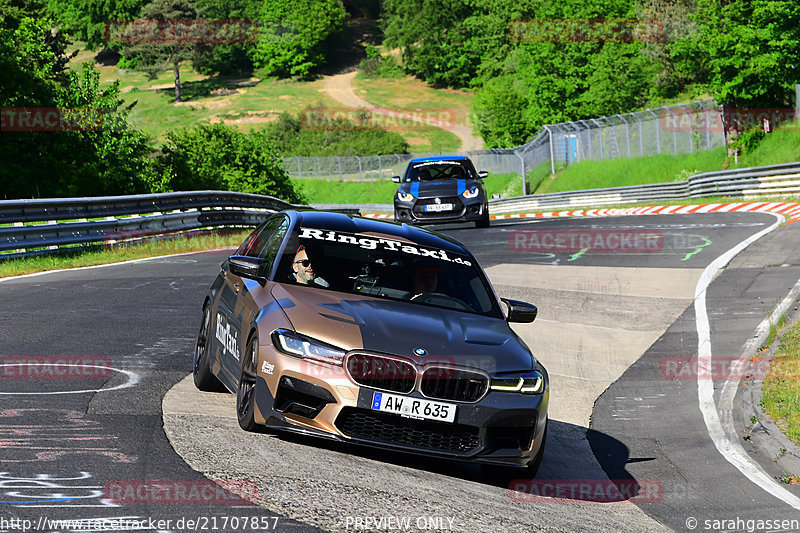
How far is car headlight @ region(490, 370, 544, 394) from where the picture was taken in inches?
253

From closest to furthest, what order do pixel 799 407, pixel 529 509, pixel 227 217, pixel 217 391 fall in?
pixel 529 509
pixel 217 391
pixel 799 407
pixel 227 217

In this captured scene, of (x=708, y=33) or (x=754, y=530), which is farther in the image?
(x=708, y=33)

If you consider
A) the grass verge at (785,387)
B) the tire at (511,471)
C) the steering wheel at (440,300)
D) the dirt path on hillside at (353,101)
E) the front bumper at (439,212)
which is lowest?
the dirt path on hillside at (353,101)

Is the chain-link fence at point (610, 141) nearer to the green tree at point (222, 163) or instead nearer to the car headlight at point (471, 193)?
the green tree at point (222, 163)

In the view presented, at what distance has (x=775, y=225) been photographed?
22.8 metres

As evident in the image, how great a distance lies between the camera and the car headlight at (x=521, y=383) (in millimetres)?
6422

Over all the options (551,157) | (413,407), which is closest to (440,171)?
(413,407)

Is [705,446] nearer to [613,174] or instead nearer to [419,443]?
[419,443]

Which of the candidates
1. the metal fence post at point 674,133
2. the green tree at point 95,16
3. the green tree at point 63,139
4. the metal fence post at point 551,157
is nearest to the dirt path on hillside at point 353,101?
the green tree at point 95,16

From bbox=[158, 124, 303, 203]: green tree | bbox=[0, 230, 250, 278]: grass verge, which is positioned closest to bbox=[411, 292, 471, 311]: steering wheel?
bbox=[0, 230, 250, 278]: grass verge

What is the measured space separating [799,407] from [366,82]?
134m

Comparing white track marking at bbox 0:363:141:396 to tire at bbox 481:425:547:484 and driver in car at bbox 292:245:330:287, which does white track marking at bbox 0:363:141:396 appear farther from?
tire at bbox 481:425:547:484

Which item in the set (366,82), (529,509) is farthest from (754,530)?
(366,82)

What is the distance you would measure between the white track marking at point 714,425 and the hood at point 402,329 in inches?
76.4
